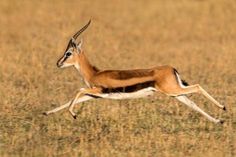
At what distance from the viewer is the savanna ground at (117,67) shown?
26.9 feet

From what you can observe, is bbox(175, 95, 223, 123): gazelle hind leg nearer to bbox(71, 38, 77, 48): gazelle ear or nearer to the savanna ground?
the savanna ground

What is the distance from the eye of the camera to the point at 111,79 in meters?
9.04

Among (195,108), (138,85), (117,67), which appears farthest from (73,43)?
(117,67)

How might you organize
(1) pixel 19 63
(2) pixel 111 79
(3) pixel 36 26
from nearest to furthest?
(2) pixel 111 79
(1) pixel 19 63
(3) pixel 36 26

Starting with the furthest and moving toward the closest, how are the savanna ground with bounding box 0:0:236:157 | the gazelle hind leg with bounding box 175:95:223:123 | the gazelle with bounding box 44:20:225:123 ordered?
the gazelle hind leg with bounding box 175:95:223:123 → the gazelle with bounding box 44:20:225:123 → the savanna ground with bounding box 0:0:236:157

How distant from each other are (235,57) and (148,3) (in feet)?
27.5

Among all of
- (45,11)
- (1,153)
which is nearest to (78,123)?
(1,153)

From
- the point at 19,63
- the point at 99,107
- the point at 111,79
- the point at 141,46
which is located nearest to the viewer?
the point at 111,79

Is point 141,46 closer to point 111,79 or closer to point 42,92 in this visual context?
point 42,92

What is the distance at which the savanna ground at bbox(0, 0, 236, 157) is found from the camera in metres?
8.19

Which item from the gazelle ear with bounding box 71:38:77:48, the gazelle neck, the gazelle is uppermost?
the gazelle ear with bounding box 71:38:77:48

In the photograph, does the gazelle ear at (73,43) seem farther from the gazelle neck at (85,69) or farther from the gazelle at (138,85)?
the gazelle at (138,85)

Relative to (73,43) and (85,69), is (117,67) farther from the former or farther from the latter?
(85,69)

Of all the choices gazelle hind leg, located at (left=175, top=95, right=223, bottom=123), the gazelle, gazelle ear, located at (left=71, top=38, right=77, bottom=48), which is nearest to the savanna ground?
gazelle hind leg, located at (left=175, top=95, right=223, bottom=123)
